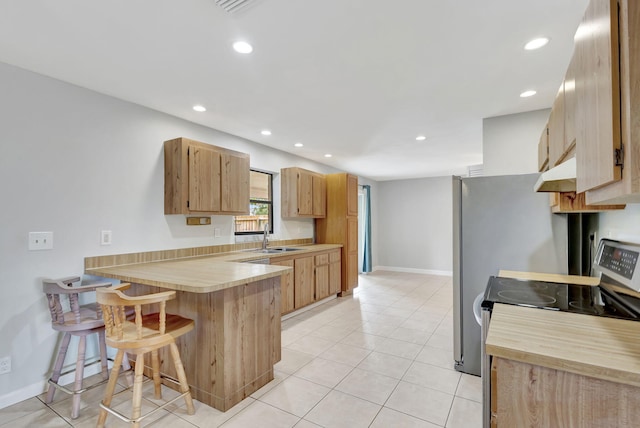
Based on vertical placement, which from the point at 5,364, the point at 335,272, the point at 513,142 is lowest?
the point at 5,364

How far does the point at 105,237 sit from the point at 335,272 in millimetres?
3223

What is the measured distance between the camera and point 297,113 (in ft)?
10.2

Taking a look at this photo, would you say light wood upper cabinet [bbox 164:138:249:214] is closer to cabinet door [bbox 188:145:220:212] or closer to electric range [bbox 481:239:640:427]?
cabinet door [bbox 188:145:220:212]

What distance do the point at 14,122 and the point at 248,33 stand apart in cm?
186

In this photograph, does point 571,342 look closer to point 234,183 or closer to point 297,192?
point 234,183

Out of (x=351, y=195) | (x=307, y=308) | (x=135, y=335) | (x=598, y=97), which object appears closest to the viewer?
(x=598, y=97)

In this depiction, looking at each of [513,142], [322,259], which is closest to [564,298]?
[513,142]

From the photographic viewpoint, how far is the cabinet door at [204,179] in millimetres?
3018

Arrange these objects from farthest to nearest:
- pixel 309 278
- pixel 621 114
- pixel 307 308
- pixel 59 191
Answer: pixel 307 308 → pixel 309 278 → pixel 59 191 → pixel 621 114

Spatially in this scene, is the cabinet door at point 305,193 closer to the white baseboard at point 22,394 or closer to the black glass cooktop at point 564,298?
the black glass cooktop at point 564,298

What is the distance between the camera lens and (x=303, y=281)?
411 centimetres

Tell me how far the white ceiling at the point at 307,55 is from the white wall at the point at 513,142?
14cm

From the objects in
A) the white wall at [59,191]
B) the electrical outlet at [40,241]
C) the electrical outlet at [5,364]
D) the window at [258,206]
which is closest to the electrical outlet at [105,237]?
the white wall at [59,191]

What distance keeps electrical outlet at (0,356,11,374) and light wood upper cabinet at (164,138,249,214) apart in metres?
1.55
